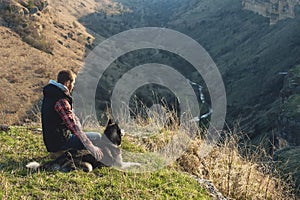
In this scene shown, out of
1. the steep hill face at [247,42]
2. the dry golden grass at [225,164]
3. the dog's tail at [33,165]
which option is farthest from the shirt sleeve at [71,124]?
the steep hill face at [247,42]

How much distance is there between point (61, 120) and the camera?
579 cm

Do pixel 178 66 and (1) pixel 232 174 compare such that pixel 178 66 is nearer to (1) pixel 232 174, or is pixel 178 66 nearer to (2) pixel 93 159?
(1) pixel 232 174

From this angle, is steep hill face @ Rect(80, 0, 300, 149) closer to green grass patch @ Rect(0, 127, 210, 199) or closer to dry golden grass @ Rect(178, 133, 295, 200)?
dry golden grass @ Rect(178, 133, 295, 200)

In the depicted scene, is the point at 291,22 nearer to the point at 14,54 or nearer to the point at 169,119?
the point at 14,54

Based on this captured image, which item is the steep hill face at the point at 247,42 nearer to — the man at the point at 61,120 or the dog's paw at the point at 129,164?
the dog's paw at the point at 129,164

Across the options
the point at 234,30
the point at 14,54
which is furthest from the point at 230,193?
the point at 234,30

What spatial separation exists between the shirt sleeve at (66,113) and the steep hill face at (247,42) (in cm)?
1793

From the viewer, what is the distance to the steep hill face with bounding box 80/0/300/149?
49.9 meters

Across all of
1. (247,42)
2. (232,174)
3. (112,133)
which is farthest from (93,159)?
(247,42)

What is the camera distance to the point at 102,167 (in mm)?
5793

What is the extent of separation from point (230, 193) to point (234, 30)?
9536 cm

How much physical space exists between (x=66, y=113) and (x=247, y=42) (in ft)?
275

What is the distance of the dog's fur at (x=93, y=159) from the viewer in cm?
551

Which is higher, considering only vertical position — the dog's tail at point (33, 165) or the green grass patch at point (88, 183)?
the dog's tail at point (33, 165)
